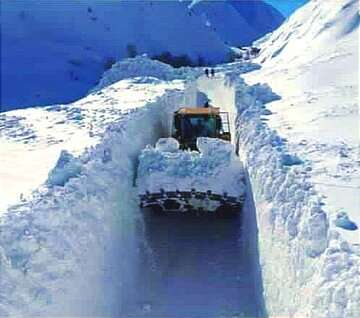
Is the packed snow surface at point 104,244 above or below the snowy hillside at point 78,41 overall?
below

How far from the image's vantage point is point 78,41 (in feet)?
226

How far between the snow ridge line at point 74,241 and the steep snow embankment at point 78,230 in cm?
1

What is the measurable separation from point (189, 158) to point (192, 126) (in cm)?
400

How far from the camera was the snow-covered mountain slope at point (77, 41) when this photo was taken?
54.8m

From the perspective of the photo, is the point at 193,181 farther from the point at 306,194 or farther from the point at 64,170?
the point at 306,194

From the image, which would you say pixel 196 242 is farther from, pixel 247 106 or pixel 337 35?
pixel 337 35

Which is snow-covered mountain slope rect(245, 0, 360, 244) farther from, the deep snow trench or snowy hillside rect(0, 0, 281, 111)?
snowy hillside rect(0, 0, 281, 111)

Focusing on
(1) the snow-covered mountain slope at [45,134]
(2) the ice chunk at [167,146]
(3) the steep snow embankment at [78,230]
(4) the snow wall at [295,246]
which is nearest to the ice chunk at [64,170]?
(3) the steep snow embankment at [78,230]

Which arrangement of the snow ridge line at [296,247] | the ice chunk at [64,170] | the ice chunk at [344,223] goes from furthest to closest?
the ice chunk at [64,170]
the ice chunk at [344,223]
the snow ridge line at [296,247]

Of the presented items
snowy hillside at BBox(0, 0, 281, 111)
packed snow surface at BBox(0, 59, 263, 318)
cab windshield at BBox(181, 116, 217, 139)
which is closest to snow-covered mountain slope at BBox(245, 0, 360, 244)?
cab windshield at BBox(181, 116, 217, 139)

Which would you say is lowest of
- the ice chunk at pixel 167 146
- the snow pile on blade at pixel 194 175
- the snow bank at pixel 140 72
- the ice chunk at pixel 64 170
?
the ice chunk at pixel 64 170

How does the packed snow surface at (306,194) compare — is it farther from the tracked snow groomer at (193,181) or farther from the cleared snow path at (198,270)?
the cleared snow path at (198,270)

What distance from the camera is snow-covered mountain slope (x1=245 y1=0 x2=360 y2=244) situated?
10.3 metres

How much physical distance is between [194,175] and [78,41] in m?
57.5
